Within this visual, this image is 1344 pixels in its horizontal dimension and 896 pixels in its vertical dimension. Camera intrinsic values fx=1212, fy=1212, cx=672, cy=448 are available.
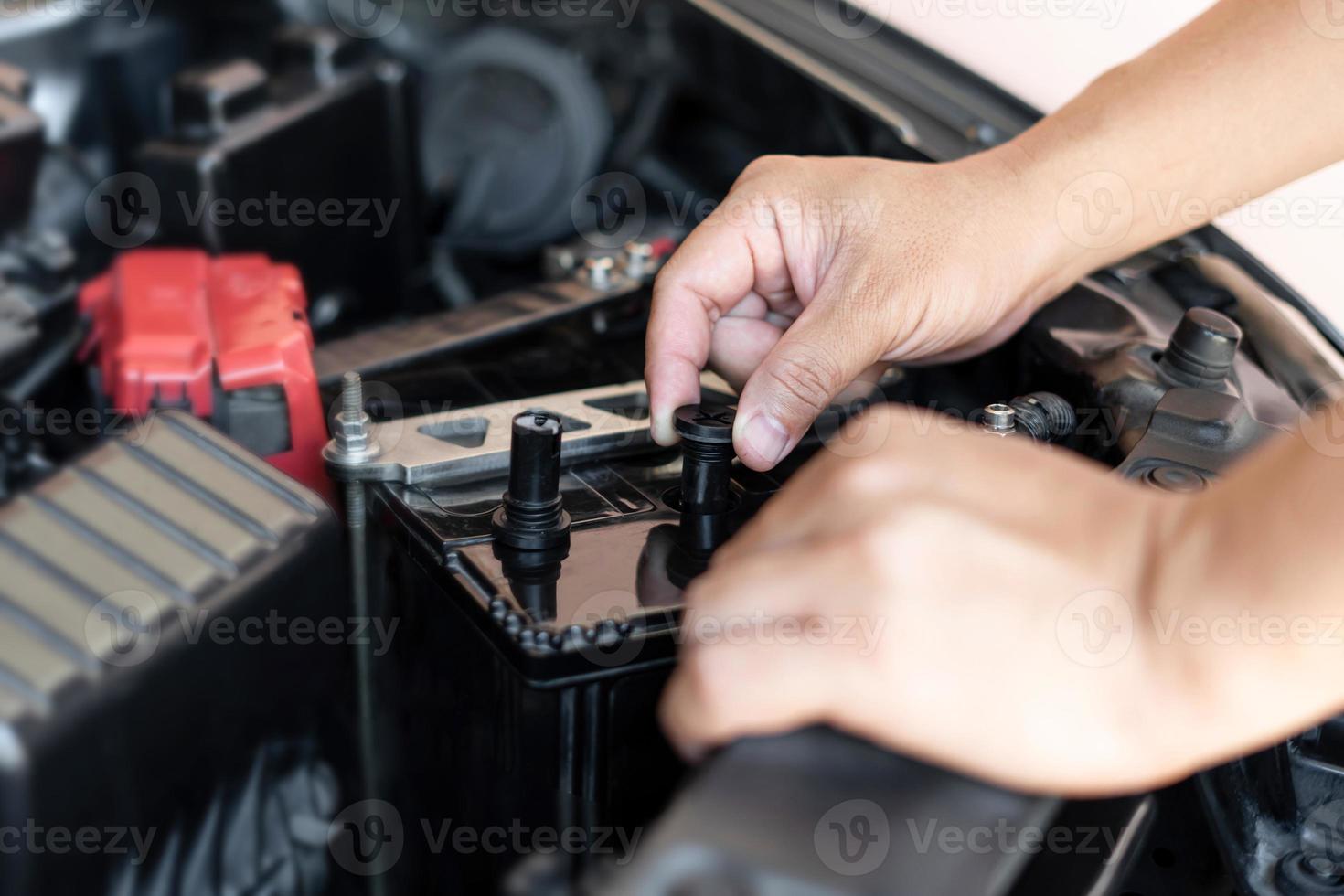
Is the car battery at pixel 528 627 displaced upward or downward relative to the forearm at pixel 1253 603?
downward

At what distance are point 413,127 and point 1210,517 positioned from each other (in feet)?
3.86

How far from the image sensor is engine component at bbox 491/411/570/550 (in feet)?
2.54

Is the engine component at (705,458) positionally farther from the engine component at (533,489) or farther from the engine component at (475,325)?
the engine component at (475,325)

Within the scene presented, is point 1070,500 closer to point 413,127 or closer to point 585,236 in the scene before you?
point 585,236

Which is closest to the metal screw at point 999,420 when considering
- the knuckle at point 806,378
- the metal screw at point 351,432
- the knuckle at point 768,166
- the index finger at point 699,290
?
the knuckle at point 806,378

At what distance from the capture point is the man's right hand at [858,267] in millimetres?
950

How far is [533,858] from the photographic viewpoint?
1.62ft

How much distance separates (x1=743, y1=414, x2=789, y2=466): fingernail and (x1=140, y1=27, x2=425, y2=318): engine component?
683 millimetres

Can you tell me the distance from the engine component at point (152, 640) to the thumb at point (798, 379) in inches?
11.8

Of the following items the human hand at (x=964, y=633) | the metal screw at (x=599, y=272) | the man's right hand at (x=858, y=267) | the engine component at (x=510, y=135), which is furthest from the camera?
the engine component at (x=510, y=135)

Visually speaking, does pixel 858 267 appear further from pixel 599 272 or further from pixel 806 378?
pixel 599 272

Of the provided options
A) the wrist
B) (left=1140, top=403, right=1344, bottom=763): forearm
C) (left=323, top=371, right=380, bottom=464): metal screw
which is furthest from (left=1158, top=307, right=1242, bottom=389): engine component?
(left=323, top=371, right=380, bottom=464): metal screw

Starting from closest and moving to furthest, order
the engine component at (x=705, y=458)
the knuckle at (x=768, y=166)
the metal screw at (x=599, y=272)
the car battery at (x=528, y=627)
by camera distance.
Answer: the car battery at (x=528, y=627) < the engine component at (x=705, y=458) < the knuckle at (x=768, y=166) < the metal screw at (x=599, y=272)

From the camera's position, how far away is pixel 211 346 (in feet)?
3.30
